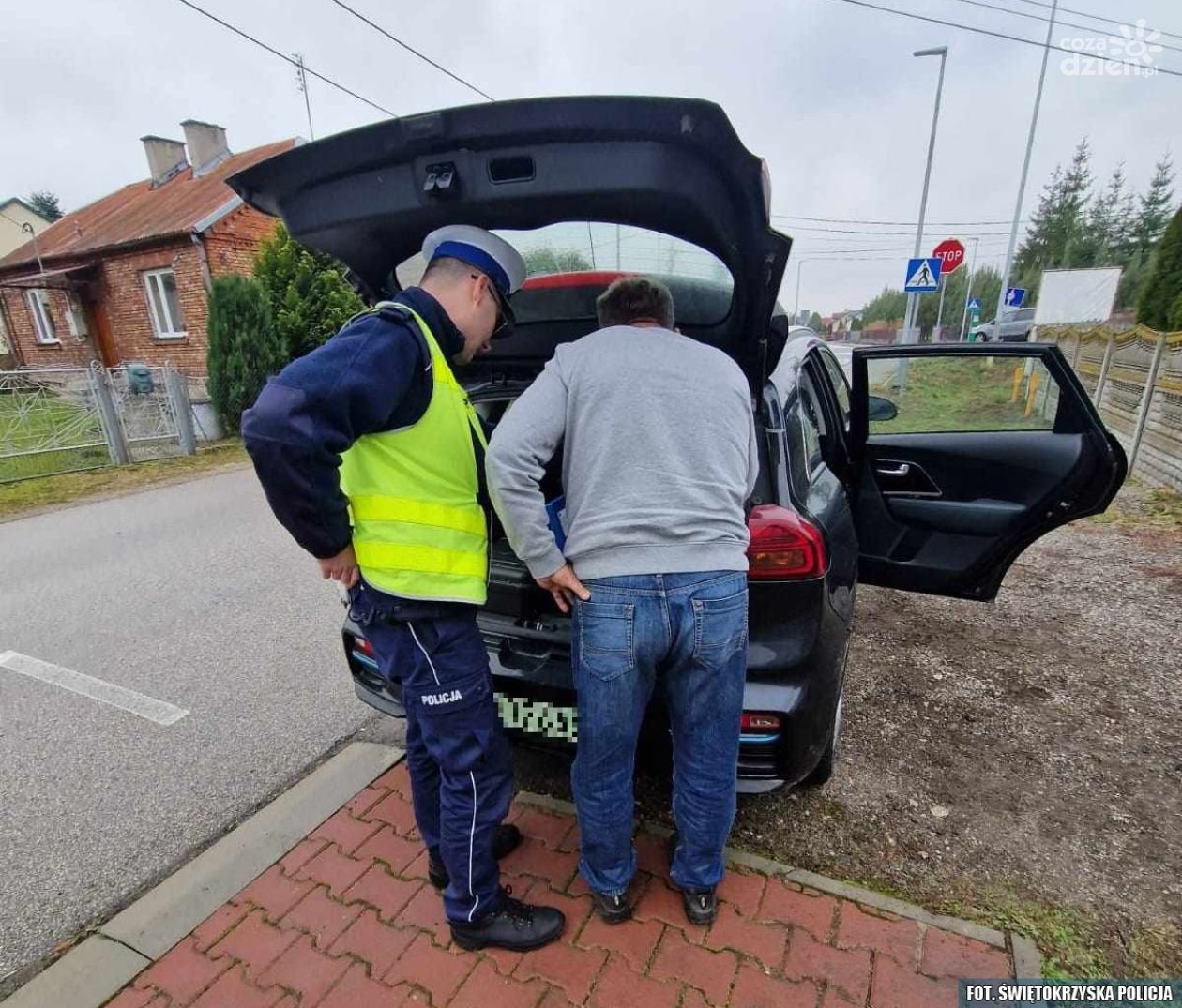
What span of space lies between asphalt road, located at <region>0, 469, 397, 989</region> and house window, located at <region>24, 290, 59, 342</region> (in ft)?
57.3

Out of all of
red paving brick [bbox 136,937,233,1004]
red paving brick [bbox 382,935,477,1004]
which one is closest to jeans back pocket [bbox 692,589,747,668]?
red paving brick [bbox 382,935,477,1004]

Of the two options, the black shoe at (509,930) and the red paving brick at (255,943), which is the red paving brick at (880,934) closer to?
the black shoe at (509,930)

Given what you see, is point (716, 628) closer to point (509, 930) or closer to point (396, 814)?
point (509, 930)

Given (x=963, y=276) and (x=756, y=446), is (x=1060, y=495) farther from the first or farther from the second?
(x=963, y=276)

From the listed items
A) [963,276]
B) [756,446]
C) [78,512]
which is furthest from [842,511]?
[963,276]

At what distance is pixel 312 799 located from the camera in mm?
2408

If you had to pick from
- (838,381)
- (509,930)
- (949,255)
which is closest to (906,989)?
(509,930)

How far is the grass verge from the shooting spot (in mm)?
7652

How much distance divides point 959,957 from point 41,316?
2506cm

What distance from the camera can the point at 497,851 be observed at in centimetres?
212

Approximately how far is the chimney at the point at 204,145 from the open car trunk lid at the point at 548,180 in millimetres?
19829

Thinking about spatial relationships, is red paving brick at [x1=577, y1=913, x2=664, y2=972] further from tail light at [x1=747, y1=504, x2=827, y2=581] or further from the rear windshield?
the rear windshield

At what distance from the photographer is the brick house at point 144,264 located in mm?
14055

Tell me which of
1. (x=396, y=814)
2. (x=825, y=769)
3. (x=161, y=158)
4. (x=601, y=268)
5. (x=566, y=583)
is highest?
(x=161, y=158)
